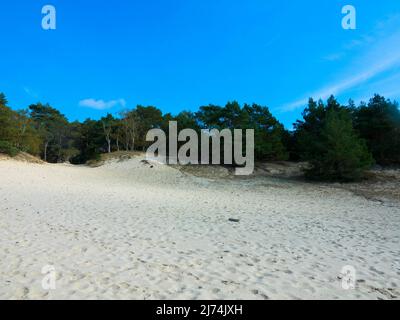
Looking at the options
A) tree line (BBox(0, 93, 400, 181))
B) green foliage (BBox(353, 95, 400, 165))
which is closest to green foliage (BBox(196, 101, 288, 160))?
tree line (BBox(0, 93, 400, 181))

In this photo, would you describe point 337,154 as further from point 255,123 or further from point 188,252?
point 188,252

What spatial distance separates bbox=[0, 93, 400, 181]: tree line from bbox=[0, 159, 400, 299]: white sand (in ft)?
42.0

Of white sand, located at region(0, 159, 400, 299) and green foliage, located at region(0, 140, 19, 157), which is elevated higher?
green foliage, located at region(0, 140, 19, 157)

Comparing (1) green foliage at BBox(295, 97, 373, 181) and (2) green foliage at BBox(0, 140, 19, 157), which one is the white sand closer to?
(1) green foliage at BBox(295, 97, 373, 181)

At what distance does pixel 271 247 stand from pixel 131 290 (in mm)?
3810

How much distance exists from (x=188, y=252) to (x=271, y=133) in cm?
3112

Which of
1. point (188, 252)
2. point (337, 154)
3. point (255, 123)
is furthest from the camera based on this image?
point (255, 123)

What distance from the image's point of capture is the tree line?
24263 millimetres

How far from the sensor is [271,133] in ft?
117

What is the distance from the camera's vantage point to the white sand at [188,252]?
176 inches

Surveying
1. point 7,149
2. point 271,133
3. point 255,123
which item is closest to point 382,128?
point 271,133

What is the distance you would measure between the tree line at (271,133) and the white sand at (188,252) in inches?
504

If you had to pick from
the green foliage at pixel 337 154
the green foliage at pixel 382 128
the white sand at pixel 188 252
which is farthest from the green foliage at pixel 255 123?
the white sand at pixel 188 252
